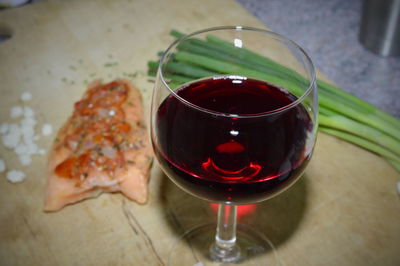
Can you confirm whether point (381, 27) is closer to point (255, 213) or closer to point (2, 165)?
point (255, 213)

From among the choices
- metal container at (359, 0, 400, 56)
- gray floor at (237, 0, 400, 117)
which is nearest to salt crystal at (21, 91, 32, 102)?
gray floor at (237, 0, 400, 117)

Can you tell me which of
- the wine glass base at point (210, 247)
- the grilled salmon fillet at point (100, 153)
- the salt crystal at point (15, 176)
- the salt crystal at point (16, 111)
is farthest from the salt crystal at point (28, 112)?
the wine glass base at point (210, 247)

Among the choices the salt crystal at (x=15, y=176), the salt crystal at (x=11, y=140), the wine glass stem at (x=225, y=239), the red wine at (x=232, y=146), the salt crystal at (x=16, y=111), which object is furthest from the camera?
the salt crystal at (x=16, y=111)

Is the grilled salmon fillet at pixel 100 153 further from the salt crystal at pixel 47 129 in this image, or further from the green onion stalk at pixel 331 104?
the green onion stalk at pixel 331 104

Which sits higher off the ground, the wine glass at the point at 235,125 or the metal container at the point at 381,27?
the wine glass at the point at 235,125

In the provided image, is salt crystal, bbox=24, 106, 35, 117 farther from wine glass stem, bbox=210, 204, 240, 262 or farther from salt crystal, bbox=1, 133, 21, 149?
wine glass stem, bbox=210, 204, 240, 262

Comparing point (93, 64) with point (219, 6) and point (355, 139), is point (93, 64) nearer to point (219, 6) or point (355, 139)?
point (219, 6)
